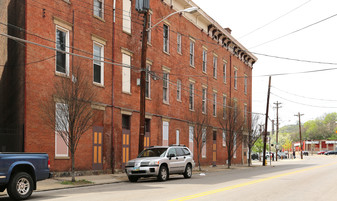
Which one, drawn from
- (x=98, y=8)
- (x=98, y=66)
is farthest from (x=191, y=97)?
(x=98, y=8)

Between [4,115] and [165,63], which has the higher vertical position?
[165,63]

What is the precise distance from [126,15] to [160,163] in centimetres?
1106

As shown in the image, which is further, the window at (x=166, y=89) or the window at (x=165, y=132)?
the window at (x=166, y=89)

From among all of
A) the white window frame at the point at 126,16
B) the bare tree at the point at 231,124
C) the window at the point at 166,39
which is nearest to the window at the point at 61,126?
the white window frame at the point at 126,16

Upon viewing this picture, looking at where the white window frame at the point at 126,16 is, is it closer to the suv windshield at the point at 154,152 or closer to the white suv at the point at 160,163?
the white suv at the point at 160,163

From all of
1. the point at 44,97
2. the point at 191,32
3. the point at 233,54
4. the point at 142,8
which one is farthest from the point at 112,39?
the point at 233,54

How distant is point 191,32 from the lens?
35031 millimetres

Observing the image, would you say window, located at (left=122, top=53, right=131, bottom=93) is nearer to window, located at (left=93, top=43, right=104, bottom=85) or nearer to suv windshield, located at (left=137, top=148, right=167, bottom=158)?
window, located at (left=93, top=43, right=104, bottom=85)

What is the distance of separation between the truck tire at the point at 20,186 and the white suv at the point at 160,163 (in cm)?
671

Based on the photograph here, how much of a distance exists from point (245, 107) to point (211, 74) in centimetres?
1194

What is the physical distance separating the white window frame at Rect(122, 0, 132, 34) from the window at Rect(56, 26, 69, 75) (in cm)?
547

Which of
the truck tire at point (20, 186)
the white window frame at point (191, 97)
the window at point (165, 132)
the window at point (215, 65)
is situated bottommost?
the truck tire at point (20, 186)

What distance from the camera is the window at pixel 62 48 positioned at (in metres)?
19.8

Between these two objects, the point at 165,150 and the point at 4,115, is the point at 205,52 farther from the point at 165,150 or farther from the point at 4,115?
the point at 4,115
